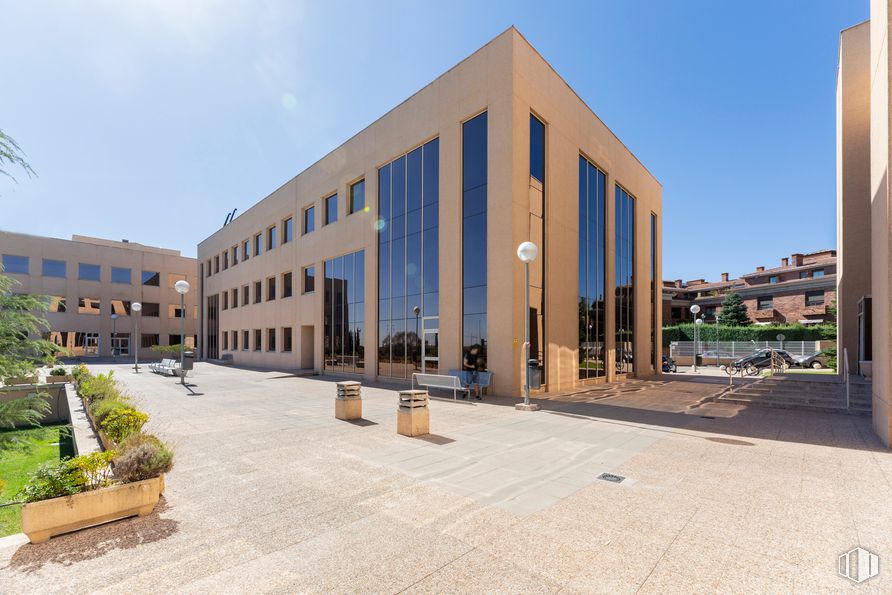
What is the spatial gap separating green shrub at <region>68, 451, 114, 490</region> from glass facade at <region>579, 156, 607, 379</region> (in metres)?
16.9

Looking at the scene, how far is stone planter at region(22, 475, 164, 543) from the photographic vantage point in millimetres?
3887

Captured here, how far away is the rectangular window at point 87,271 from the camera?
143 feet

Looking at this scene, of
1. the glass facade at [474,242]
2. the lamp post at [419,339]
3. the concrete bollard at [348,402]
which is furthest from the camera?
the lamp post at [419,339]

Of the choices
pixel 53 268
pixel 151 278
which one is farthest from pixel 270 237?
pixel 53 268

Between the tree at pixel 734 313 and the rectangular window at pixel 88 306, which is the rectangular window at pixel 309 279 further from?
the tree at pixel 734 313

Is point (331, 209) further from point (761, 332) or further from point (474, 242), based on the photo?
point (761, 332)

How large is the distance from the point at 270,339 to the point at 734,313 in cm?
5562

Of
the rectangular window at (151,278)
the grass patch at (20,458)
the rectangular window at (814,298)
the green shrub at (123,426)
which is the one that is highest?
the rectangular window at (151,278)

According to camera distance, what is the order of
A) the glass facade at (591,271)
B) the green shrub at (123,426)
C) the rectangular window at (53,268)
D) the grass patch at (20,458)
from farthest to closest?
the rectangular window at (53,268) < the glass facade at (591,271) < the green shrub at (123,426) < the grass patch at (20,458)

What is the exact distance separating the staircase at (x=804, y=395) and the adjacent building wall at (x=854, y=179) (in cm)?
756

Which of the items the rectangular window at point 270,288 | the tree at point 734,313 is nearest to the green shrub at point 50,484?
the rectangular window at point 270,288

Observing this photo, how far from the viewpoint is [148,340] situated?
47.0 m

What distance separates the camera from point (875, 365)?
920 centimetres

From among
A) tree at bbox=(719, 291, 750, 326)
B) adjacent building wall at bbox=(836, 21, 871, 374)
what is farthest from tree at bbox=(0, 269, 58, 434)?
tree at bbox=(719, 291, 750, 326)
